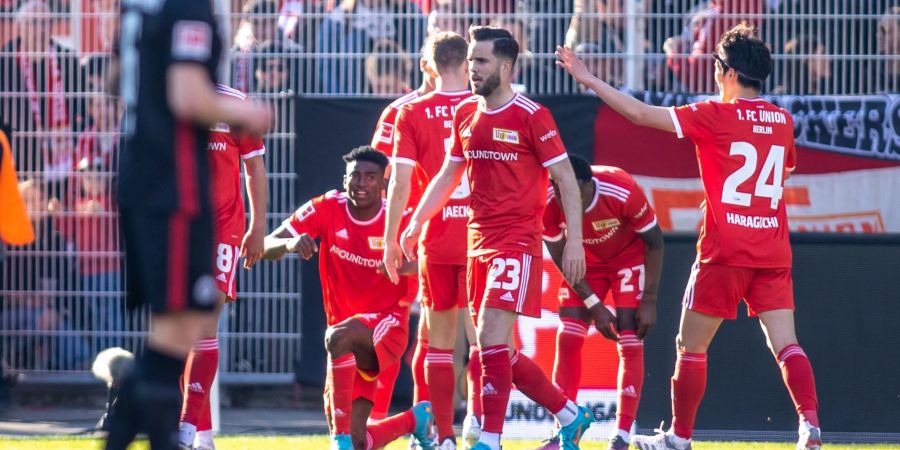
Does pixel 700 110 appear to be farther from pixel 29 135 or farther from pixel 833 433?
pixel 29 135

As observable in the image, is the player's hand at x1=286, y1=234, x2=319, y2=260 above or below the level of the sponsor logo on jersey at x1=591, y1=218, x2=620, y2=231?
below

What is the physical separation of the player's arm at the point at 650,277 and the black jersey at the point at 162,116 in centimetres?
354

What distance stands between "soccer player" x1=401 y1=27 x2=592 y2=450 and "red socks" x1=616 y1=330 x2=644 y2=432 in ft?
3.36

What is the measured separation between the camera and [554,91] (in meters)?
10.2

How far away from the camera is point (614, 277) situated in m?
7.77

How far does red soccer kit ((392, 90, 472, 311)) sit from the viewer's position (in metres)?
7.47

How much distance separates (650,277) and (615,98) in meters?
1.45

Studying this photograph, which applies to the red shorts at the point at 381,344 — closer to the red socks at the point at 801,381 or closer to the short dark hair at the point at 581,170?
the short dark hair at the point at 581,170

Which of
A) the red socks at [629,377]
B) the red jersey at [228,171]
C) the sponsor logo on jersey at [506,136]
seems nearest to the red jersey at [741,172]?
the sponsor logo on jersey at [506,136]

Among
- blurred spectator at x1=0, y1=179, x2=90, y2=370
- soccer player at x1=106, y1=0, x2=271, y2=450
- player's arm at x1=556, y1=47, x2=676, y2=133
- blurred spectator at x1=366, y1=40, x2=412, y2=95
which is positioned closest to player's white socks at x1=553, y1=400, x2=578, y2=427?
player's arm at x1=556, y1=47, x2=676, y2=133

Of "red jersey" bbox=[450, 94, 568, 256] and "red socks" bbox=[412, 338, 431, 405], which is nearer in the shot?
"red jersey" bbox=[450, 94, 568, 256]

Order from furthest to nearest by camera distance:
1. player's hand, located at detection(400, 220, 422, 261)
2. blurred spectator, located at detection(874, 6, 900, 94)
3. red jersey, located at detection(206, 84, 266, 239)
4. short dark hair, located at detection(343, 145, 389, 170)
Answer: blurred spectator, located at detection(874, 6, 900, 94)
short dark hair, located at detection(343, 145, 389, 170)
red jersey, located at detection(206, 84, 266, 239)
player's hand, located at detection(400, 220, 422, 261)

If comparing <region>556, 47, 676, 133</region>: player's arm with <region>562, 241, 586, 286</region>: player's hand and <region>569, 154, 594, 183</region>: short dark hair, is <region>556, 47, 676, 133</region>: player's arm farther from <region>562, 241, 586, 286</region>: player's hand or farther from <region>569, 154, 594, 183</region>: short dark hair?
<region>569, 154, 594, 183</region>: short dark hair

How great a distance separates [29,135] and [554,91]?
3.89m
